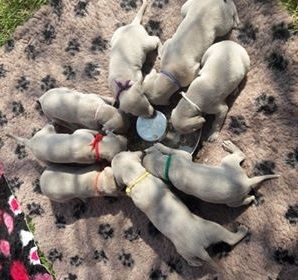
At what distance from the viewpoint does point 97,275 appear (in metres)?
3.94

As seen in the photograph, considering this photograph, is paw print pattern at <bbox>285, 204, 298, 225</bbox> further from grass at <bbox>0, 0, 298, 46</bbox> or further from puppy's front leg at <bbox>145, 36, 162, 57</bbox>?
grass at <bbox>0, 0, 298, 46</bbox>

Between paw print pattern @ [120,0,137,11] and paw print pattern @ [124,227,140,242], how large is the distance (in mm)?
1565

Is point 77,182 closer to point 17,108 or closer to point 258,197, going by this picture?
point 17,108

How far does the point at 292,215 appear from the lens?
11.4ft

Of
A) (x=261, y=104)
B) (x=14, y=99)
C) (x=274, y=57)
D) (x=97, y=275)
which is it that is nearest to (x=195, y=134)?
(x=261, y=104)

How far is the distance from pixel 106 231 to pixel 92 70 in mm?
1155

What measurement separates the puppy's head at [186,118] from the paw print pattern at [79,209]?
3.02 ft

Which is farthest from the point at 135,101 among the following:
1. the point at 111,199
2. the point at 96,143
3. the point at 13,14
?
the point at 13,14

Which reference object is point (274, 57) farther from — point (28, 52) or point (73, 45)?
point (28, 52)

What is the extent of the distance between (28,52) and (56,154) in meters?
1.05

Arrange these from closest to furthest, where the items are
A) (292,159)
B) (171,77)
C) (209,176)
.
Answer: (209,176) → (292,159) → (171,77)

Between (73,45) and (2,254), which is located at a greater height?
(73,45)

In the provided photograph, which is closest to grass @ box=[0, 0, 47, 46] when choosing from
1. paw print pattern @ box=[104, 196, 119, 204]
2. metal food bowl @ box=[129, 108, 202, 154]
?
metal food bowl @ box=[129, 108, 202, 154]

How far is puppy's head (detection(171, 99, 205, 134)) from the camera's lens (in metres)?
3.58
